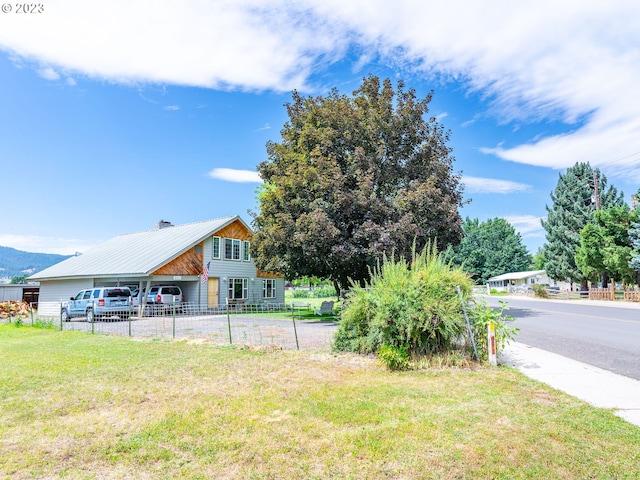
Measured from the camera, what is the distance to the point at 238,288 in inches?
1277

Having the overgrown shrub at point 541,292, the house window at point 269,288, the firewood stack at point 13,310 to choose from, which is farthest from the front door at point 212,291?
the overgrown shrub at point 541,292

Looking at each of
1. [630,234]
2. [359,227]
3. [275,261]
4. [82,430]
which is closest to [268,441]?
[82,430]

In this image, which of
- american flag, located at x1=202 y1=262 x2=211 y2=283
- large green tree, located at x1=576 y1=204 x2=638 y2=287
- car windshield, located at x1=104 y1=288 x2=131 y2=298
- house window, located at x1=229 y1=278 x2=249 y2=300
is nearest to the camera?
car windshield, located at x1=104 y1=288 x2=131 y2=298

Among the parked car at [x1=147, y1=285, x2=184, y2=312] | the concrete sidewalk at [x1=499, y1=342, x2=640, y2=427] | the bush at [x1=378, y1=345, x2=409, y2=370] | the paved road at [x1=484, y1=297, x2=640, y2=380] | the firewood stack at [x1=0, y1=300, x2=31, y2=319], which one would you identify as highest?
the parked car at [x1=147, y1=285, x2=184, y2=312]

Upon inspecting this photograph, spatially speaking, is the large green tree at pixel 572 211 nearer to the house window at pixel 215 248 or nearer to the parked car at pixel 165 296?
the house window at pixel 215 248

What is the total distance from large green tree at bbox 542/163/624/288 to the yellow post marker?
1576 inches

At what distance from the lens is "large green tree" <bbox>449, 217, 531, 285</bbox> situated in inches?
3265

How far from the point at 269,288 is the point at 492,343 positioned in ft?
92.3

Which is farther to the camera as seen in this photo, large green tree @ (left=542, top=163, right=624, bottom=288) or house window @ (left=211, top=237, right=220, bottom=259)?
large green tree @ (left=542, top=163, right=624, bottom=288)

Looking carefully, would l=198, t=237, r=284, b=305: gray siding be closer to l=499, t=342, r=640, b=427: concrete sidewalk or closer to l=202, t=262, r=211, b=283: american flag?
l=202, t=262, r=211, b=283: american flag

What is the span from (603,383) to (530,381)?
1.13 meters

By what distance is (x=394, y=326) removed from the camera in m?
8.31

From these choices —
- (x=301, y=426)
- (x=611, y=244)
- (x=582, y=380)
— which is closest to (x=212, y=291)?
(x=582, y=380)

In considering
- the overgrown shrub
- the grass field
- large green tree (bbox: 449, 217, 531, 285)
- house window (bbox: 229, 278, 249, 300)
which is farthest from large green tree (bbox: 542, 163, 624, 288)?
the grass field
